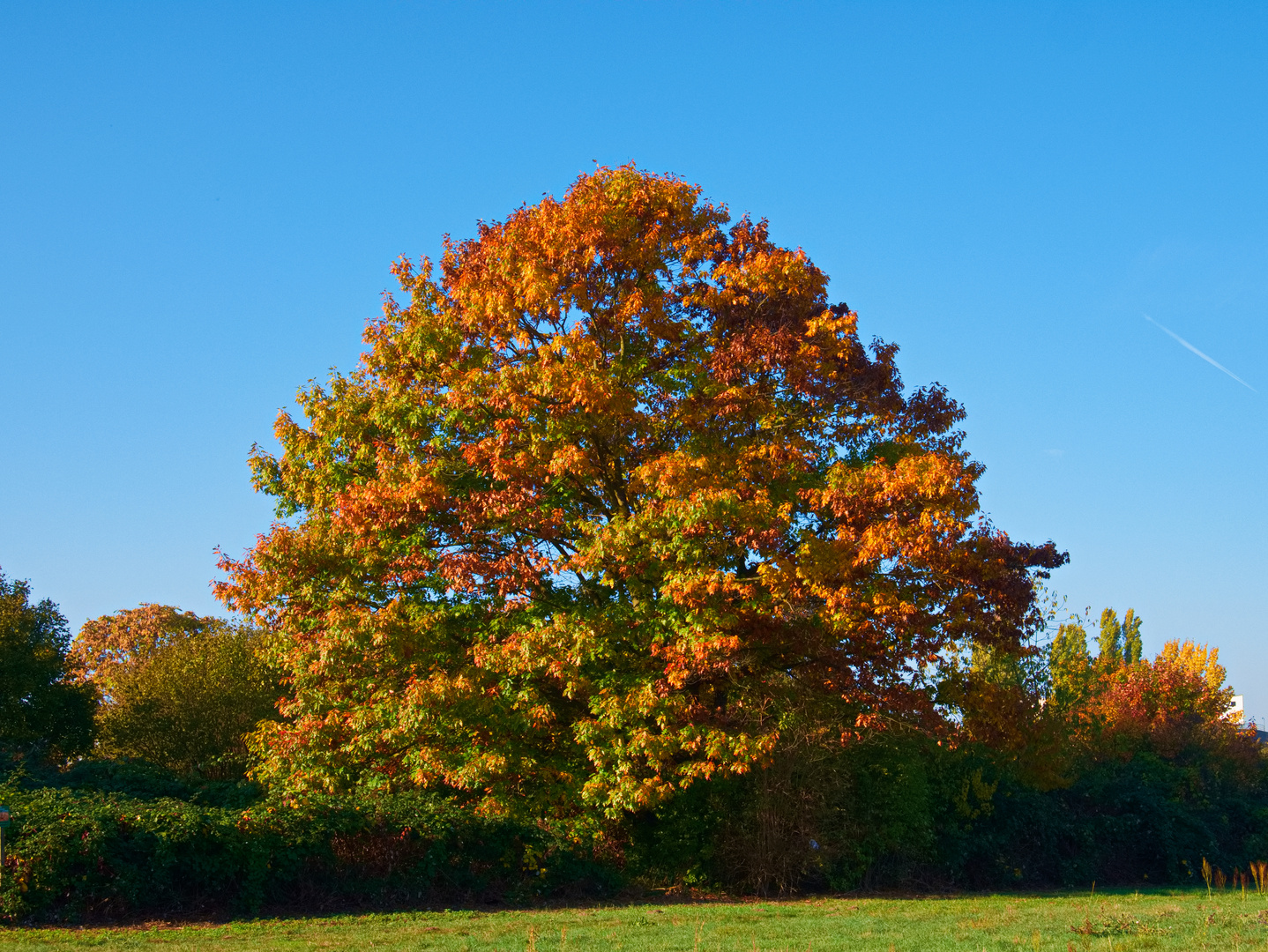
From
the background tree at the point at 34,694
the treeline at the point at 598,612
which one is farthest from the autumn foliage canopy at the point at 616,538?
the background tree at the point at 34,694

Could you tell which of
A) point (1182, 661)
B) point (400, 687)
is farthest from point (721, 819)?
point (1182, 661)

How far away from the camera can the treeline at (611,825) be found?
13.1 metres

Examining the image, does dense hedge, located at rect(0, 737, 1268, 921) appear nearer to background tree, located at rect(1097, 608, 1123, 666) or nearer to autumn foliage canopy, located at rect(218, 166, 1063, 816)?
autumn foliage canopy, located at rect(218, 166, 1063, 816)

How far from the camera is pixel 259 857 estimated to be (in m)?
13.3

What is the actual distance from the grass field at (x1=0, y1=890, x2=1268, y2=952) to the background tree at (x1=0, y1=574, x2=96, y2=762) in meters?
18.1

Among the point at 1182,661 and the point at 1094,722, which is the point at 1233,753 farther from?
the point at 1182,661

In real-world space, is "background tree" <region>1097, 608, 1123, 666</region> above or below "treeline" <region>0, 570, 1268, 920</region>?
above

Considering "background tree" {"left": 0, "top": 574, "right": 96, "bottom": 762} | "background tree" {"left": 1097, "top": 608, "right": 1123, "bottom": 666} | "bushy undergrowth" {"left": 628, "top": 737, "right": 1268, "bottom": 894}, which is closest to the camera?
"bushy undergrowth" {"left": 628, "top": 737, "right": 1268, "bottom": 894}

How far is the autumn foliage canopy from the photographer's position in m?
14.1

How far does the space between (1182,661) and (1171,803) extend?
1537 cm

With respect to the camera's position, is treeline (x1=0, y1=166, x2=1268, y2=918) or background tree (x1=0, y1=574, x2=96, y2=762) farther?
background tree (x1=0, y1=574, x2=96, y2=762)

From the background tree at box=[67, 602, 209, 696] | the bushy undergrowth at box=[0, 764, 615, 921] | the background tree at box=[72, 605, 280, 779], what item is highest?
the background tree at box=[67, 602, 209, 696]

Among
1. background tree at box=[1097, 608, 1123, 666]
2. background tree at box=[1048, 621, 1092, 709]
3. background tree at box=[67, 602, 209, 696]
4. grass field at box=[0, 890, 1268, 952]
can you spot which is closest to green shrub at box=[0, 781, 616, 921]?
grass field at box=[0, 890, 1268, 952]

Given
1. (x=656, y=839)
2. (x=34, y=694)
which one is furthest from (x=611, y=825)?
(x=34, y=694)
